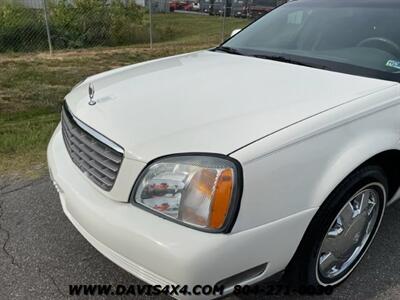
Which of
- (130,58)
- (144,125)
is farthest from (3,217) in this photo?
(130,58)

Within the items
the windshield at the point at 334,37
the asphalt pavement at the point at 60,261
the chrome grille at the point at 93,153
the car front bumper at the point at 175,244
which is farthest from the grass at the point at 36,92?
the windshield at the point at 334,37

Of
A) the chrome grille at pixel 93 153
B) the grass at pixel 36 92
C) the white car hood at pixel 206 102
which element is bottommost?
the grass at pixel 36 92

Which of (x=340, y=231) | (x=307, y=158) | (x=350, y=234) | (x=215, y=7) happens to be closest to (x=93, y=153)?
(x=307, y=158)

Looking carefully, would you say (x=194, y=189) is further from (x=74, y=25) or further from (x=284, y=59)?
(x=74, y=25)

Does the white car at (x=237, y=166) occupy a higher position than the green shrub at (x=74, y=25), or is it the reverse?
the white car at (x=237, y=166)

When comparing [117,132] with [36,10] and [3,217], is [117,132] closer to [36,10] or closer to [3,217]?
[3,217]

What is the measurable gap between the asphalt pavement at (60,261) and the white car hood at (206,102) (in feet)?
2.92

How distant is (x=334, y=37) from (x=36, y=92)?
468cm

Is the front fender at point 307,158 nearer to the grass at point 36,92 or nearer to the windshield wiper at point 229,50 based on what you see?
the windshield wiper at point 229,50

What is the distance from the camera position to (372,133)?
223 centimetres

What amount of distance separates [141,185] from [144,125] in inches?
12.6

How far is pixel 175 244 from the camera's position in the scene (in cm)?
175

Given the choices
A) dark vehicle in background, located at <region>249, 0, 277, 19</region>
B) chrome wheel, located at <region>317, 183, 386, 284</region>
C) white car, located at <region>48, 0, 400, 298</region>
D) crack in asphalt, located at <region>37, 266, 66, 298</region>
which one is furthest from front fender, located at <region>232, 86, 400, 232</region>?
dark vehicle in background, located at <region>249, 0, 277, 19</region>

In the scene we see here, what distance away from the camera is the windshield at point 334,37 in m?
2.75
